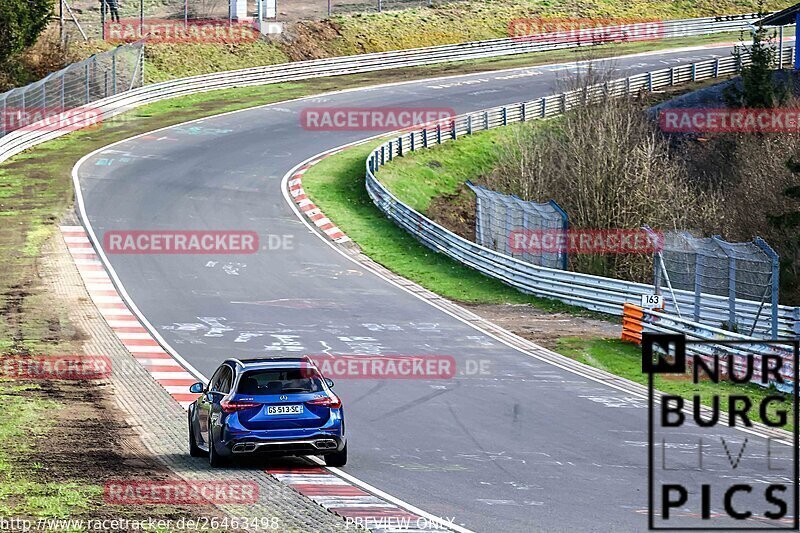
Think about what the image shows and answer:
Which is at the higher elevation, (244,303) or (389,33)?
(389,33)

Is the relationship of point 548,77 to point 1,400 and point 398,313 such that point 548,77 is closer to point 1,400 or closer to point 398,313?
point 398,313

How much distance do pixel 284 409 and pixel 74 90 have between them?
39568 millimetres

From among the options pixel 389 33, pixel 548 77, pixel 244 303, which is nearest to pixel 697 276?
pixel 244 303

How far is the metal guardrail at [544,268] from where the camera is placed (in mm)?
29144

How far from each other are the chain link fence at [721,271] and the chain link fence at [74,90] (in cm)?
2636

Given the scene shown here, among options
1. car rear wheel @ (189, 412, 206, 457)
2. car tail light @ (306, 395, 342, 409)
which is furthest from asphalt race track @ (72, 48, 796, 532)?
car rear wheel @ (189, 412, 206, 457)

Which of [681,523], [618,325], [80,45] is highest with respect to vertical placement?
[80,45]

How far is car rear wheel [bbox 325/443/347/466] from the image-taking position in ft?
55.0

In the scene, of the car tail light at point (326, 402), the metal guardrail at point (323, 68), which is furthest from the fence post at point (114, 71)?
the car tail light at point (326, 402)

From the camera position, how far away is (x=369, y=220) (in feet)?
141

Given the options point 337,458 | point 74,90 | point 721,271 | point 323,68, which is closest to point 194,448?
point 337,458

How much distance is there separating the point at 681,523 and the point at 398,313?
1839 centimetres

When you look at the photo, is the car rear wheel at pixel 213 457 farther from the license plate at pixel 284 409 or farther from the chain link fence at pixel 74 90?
the chain link fence at pixel 74 90

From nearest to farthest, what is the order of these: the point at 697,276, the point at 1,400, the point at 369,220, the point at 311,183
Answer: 1. the point at 1,400
2. the point at 697,276
3. the point at 369,220
4. the point at 311,183
